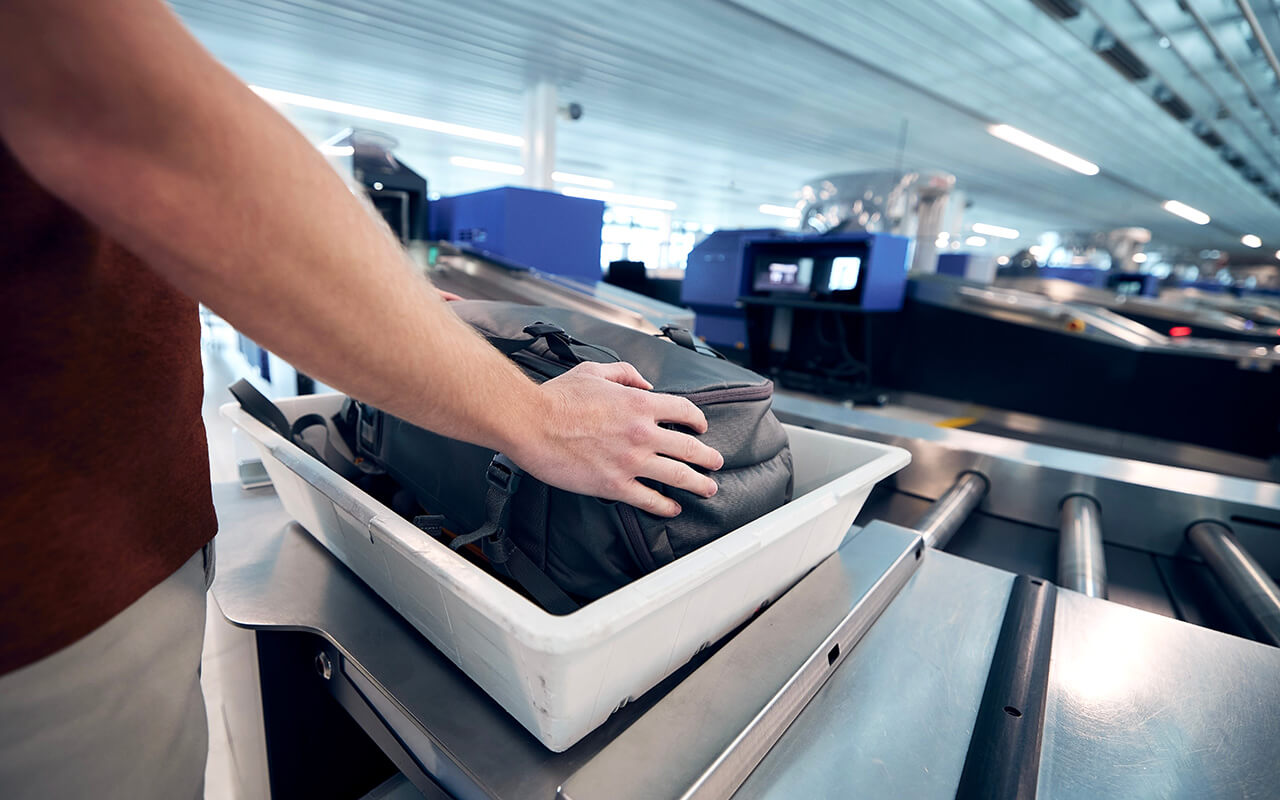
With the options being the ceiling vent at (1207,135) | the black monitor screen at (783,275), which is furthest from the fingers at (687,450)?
the ceiling vent at (1207,135)

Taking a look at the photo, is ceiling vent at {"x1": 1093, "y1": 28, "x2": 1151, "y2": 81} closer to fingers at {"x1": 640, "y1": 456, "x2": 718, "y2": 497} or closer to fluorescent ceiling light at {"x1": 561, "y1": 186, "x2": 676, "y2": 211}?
fingers at {"x1": 640, "y1": 456, "x2": 718, "y2": 497}

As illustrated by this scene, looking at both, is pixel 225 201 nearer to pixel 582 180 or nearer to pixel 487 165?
pixel 487 165

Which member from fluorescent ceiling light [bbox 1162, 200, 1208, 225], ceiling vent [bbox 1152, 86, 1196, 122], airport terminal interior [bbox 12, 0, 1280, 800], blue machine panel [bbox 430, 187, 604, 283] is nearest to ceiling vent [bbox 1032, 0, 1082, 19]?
airport terminal interior [bbox 12, 0, 1280, 800]

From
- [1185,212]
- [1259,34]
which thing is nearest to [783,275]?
[1259,34]

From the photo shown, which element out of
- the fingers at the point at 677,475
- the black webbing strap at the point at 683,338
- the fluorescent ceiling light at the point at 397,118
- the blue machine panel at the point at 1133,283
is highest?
the fluorescent ceiling light at the point at 397,118

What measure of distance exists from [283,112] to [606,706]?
44cm

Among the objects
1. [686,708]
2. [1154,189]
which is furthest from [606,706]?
[1154,189]

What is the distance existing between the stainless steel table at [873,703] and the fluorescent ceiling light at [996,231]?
57.6ft

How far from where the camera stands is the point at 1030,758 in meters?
0.44

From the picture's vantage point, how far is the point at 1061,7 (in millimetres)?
3850

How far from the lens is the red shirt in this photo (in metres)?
0.27

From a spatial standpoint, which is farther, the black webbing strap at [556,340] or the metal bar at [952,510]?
the metal bar at [952,510]

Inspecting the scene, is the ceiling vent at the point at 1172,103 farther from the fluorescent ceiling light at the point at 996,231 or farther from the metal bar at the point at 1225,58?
the fluorescent ceiling light at the point at 996,231

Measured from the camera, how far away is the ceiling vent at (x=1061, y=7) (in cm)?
380
